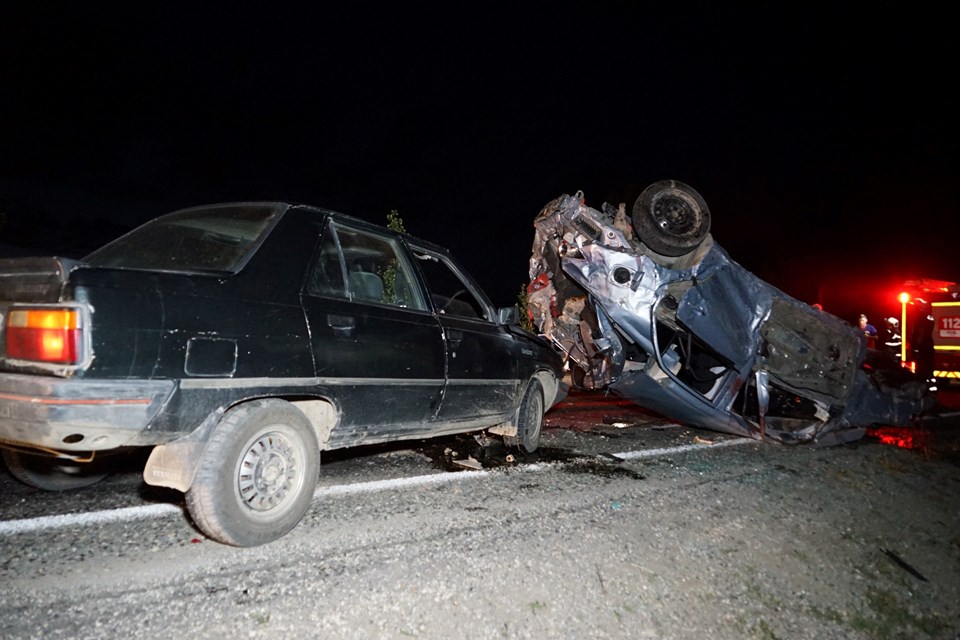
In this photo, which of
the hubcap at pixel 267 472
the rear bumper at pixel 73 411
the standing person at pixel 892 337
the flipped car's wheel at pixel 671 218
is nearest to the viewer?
the rear bumper at pixel 73 411

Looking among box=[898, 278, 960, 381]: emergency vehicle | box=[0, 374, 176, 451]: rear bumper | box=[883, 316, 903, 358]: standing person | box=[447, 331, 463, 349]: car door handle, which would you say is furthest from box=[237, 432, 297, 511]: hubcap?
box=[898, 278, 960, 381]: emergency vehicle

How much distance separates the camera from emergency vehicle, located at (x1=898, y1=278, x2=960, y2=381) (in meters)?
12.8

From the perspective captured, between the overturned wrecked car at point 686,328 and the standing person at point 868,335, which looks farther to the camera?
the standing person at point 868,335

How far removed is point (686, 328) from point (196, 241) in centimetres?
441

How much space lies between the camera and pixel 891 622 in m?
2.54

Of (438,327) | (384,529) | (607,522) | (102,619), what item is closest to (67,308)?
(102,619)

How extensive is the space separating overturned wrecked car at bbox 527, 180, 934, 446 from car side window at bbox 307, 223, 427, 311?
7.40 ft

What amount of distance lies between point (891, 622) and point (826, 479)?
243 cm

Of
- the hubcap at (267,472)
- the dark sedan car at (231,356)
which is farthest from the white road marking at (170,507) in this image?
the hubcap at (267,472)

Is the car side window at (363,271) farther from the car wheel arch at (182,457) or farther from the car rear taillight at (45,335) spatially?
the car rear taillight at (45,335)

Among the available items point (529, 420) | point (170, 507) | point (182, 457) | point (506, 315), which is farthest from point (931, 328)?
point (182, 457)

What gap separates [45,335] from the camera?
215cm

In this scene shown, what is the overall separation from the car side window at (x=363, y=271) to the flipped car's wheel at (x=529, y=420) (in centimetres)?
162

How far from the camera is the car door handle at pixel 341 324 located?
2988 millimetres
